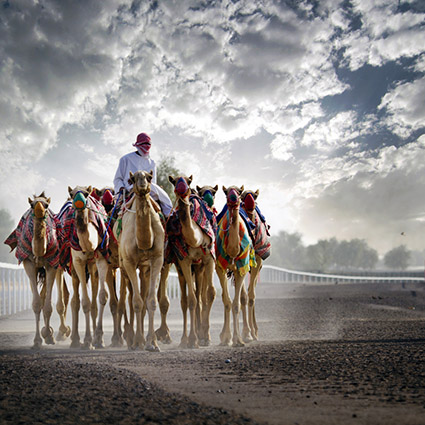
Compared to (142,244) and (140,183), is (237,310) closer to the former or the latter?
(142,244)

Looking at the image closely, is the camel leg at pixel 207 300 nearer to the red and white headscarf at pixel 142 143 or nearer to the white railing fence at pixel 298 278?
the red and white headscarf at pixel 142 143

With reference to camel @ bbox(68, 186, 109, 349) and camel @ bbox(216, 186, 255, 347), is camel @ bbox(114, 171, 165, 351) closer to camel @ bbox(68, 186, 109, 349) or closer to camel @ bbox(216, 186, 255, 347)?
camel @ bbox(68, 186, 109, 349)

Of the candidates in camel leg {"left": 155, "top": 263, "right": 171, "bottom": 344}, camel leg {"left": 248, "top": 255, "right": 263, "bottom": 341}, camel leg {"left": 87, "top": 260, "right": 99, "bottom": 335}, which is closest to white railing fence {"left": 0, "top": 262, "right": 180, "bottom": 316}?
camel leg {"left": 87, "top": 260, "right": 99, "bottom": 335}

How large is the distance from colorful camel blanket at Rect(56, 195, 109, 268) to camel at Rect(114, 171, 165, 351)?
0.68 metres

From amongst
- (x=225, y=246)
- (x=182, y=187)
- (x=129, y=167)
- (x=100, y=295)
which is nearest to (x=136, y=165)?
(x=129, y=167)

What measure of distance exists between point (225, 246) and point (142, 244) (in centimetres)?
176

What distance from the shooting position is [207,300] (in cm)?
1023

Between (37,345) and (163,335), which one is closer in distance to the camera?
(37,345)

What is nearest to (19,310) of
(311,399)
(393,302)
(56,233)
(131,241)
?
(56,233)

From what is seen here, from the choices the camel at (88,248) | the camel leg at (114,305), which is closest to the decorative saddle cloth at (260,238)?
the camel leg at (114,305)

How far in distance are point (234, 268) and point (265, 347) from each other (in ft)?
5.42

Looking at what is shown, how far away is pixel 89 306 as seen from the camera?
34.0ft

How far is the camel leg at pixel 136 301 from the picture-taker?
9.24m

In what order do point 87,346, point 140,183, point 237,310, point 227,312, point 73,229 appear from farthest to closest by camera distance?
1. point 227,312
2. point 237,310
3. point 73,229
4. point 87,346
5. point 140,183
